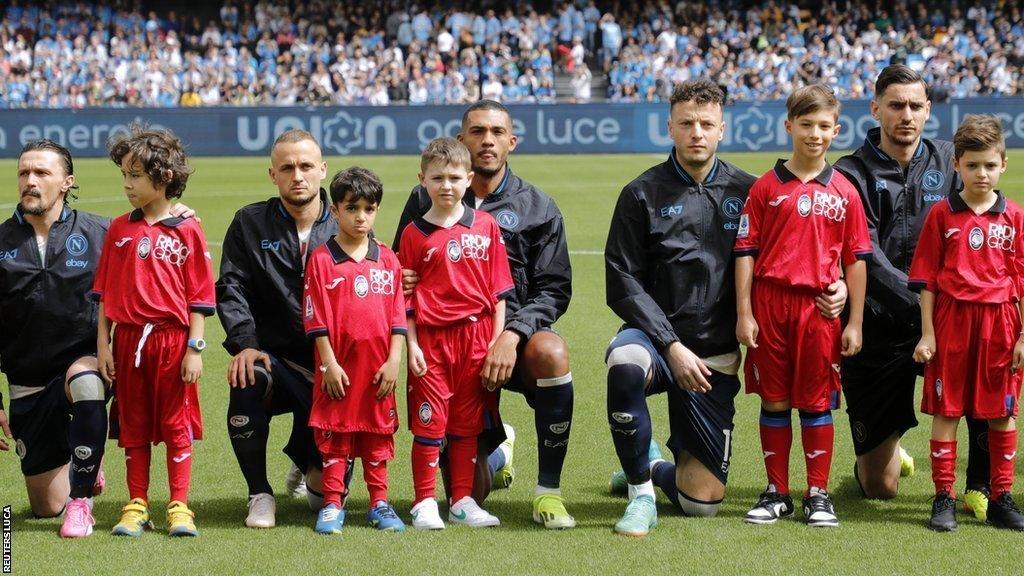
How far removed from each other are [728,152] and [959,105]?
5026 mm

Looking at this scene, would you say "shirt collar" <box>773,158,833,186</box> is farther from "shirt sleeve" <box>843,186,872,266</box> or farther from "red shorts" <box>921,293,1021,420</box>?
"red shorts" <box>921,293,1021,420</box>

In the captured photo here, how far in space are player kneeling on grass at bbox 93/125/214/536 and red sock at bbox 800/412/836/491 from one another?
261cm

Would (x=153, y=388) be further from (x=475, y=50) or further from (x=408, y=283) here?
(x=475, y=50)

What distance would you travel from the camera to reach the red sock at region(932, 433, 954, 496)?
5.00 m

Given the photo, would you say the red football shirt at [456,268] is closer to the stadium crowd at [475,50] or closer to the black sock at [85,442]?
the black sock at [85,442]

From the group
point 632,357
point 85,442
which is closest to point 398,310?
point 632,357

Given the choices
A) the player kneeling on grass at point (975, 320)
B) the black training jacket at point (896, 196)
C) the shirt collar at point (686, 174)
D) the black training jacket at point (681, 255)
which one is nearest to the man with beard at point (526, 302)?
the black training jacket at point (681, 255)

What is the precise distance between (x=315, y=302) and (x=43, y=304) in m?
1.30

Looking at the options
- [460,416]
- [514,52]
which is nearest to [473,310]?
[460,416]

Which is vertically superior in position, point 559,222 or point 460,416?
point 559,222

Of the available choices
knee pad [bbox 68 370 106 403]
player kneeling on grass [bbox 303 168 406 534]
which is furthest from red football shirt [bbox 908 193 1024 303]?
knee pad [bbox 68 370 106 403]

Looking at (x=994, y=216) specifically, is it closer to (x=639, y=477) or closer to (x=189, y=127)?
(x=639, y=477)

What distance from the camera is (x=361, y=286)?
502cm

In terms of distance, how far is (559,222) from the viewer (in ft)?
18.4
